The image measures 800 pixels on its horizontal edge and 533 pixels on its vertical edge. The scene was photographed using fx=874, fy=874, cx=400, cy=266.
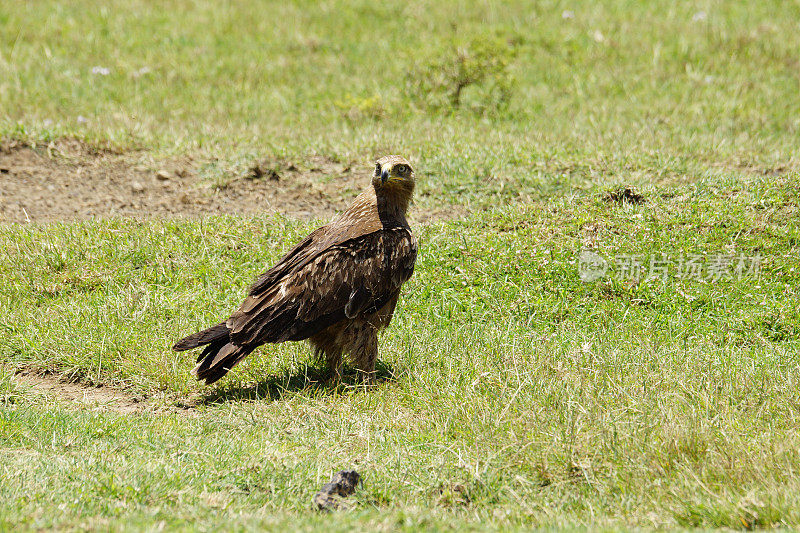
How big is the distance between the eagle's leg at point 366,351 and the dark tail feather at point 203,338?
863mm

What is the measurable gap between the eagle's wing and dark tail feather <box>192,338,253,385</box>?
0.18 feet

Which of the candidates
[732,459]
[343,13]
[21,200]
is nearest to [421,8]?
[343,13]

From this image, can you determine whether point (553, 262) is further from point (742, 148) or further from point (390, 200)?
point (742, 148)

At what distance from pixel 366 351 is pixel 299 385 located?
53 cm

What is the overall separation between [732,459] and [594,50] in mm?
9405

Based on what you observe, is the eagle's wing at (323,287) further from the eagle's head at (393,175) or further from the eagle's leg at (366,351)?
the eagle's head at (393,175)

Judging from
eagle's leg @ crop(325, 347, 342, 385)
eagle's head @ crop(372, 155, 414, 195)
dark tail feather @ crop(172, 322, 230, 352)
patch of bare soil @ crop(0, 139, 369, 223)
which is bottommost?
eagle's leg @ crop(325, 347, 342, 385)

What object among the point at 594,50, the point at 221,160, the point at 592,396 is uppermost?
the point at 594,50

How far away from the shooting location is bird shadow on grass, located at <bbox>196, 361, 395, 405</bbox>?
5656 mm

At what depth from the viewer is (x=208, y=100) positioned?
37.0ft

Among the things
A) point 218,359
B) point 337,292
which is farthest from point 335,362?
point 218,359

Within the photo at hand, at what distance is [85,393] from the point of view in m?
5.77

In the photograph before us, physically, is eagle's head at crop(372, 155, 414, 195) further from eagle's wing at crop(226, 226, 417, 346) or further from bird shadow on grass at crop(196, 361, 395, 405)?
bird shadow on grass at crop(196, 361, 395, 405)

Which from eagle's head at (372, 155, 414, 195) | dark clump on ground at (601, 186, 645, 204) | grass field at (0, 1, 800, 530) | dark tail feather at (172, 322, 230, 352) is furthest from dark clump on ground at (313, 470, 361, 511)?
dark clump on ground at (601, 186, 645, 204)
